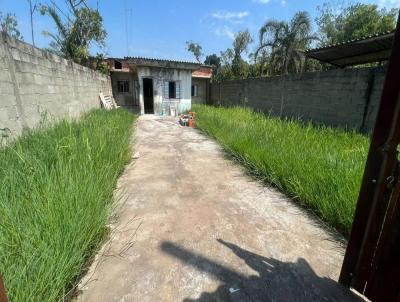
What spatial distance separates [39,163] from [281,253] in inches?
90.5

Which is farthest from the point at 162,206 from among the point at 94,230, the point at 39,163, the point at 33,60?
the point at 33,60

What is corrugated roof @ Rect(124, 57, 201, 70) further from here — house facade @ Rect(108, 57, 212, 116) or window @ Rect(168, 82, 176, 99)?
window @ Rect(168, 82, 176, 99)

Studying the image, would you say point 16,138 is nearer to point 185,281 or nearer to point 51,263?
point 51,263

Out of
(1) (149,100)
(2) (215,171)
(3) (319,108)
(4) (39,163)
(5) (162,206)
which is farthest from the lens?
(1) (149,100)

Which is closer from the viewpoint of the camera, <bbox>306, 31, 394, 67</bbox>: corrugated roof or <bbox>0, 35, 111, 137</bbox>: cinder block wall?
<bbox>0, 35, 111, 137</bbox>: cinder block wall

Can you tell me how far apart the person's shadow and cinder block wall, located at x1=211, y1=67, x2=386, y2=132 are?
4.17 meters

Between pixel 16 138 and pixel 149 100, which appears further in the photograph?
pixel 149 100

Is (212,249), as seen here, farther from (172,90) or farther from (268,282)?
(172,90)

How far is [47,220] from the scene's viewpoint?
1.47m

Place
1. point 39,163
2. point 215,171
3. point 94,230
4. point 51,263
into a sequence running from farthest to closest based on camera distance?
point 215,171 < point 39,163 < point 94,230 < point 51,263

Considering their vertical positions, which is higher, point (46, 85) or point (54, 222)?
point (46, 85)

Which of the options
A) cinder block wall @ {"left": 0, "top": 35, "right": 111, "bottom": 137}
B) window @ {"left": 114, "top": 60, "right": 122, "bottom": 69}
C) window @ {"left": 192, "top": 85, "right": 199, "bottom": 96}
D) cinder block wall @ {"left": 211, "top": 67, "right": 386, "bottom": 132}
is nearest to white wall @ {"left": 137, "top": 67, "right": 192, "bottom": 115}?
window @ {"left": 192, "top": 85, "right": 199, "bottom": 96}

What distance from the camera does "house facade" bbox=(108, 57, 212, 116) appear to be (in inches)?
438

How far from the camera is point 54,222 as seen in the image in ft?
4.84
